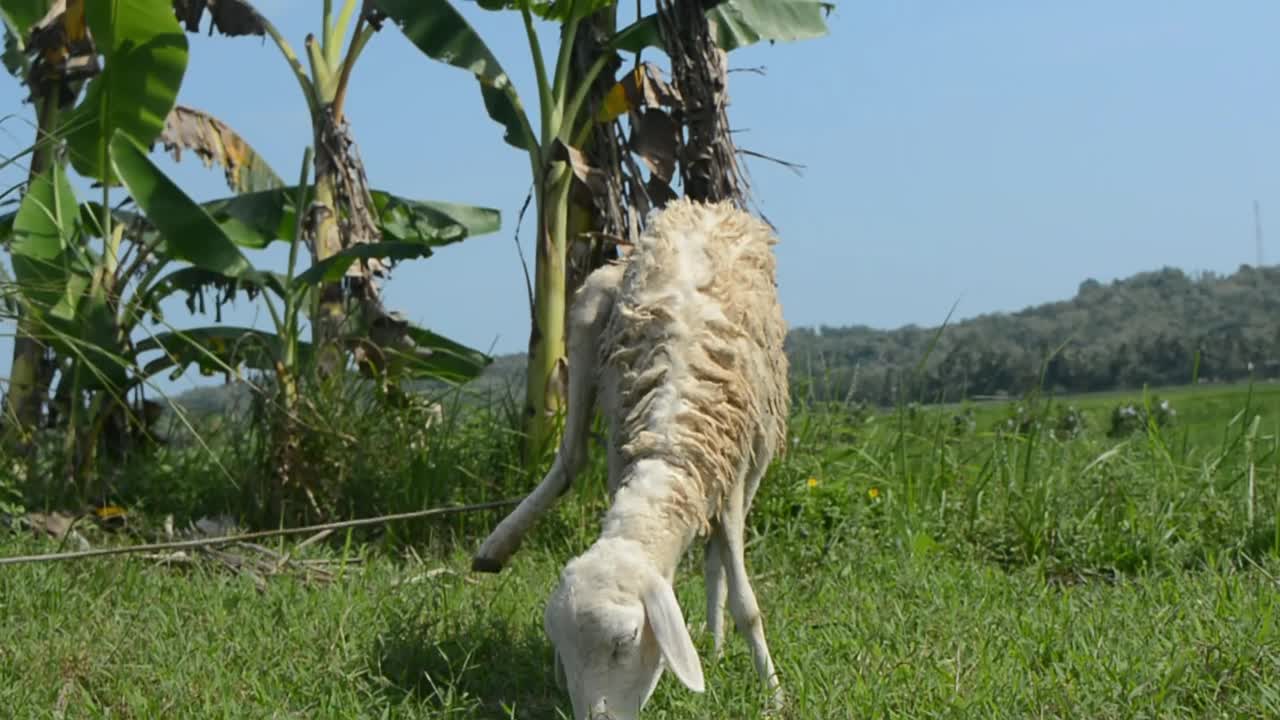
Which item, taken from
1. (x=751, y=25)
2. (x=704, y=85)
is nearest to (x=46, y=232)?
(x=704, y=85)

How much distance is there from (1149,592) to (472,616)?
2.79m

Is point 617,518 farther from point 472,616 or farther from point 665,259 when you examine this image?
point 472,616

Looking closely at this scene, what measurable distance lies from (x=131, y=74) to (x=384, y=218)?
2.33 m

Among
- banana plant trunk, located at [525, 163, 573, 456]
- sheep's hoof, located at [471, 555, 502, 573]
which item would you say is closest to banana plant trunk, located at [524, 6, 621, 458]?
banana plant trunk, located at [525, 163, 573, 456]

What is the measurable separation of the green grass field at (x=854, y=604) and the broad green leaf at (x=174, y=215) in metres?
1.80

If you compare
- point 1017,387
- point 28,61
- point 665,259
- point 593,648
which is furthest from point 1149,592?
point 28,61

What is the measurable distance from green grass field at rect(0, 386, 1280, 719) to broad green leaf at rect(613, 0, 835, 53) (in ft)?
7.48

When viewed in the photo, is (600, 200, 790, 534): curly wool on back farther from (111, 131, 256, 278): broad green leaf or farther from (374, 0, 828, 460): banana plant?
A: (111, 131, 256, 278): broad green leaf

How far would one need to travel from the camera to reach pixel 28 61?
8.49 metres

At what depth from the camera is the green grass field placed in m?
4.06

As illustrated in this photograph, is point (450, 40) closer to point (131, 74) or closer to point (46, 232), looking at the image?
point (131, 74)

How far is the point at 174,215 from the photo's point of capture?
7793mm

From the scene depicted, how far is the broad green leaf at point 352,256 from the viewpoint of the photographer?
25.1 feet

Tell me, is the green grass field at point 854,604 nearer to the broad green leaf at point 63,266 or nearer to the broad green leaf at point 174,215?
the broad green leaf at point 63,266
